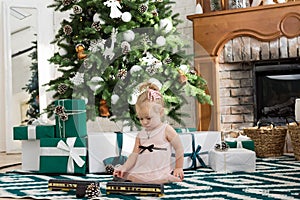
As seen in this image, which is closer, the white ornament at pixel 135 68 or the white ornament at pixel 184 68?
the white ornament at pixel 135 68

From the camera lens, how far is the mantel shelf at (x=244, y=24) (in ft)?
13.5

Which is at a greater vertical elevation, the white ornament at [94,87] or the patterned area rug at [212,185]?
the white ornament at [94,87]

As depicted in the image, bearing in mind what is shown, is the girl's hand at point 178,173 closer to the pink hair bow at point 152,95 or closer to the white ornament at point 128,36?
the pink hair bow at point 152,95

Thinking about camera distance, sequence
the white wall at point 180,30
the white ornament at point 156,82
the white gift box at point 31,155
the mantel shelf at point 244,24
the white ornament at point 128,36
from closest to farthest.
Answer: the white ornament at point 156,82
the white gift box at point 31,155
the white ornament at point 128,36
the mantel shelf at point 244,24
the white wall at point 180,30

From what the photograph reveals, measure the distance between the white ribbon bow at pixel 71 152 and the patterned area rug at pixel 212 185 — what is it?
0.24ft

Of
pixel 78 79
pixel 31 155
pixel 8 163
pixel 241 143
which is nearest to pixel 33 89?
pixel 8 163

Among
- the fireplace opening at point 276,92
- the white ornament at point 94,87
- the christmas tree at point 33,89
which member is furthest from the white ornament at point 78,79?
the christmas tree at point 33,89

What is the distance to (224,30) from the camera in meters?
4.35

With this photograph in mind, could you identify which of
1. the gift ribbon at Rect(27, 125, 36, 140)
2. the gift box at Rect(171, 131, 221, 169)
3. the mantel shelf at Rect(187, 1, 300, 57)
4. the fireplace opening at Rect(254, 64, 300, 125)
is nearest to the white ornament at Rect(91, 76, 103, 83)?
the gift ribbon at Rect(27, 125, 36, 140)

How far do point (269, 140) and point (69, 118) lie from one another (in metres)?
1.51

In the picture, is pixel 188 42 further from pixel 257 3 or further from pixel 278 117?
pixel 278 117

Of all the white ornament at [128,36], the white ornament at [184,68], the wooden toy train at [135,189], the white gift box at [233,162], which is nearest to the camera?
the wooden toy train at [135,189]

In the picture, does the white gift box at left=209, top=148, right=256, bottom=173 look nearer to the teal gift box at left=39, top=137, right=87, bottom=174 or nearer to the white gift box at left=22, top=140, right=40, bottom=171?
the teal gift box at left=39, top=137, right=87, bottom=174

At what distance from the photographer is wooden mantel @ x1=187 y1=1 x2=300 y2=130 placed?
412cm
